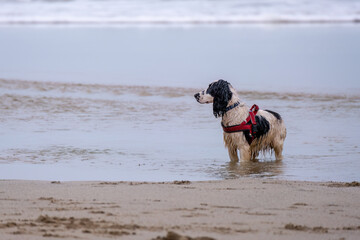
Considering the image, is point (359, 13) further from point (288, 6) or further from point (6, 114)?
point (6, 114)

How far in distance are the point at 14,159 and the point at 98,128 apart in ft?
9.07

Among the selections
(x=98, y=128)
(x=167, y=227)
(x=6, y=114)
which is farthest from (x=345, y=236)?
(x=6, y=114)

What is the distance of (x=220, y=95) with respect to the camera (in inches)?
378

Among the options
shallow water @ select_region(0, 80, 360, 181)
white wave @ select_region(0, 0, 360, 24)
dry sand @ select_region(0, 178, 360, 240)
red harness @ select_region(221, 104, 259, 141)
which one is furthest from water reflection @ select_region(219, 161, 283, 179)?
white wave @ select_region(0, 0, 360, 24)

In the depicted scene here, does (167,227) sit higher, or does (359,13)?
(359,13)

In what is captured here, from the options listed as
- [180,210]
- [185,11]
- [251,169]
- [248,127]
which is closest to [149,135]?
[248,127]

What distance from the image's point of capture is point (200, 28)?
35156mm

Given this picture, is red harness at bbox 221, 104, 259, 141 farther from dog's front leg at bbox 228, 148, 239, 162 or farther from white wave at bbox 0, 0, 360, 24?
white wave at bbox 0, 0, 360, 24

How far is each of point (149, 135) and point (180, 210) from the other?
5.39m

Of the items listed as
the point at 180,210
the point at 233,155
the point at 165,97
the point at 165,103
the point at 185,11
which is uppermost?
the point at 185,11

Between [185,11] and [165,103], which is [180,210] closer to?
[165,103]

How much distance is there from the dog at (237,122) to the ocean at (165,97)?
0.81ft

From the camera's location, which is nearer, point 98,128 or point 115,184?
point 115,184

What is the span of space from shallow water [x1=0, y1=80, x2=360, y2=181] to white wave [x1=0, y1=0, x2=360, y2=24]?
24375mm
